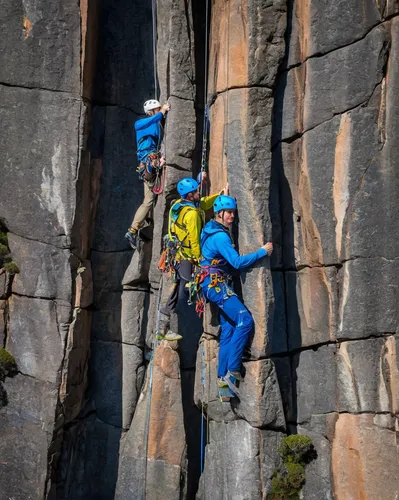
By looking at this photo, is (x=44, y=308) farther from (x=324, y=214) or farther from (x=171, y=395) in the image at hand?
(x=324, y=214)

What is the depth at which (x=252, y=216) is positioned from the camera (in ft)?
37.5

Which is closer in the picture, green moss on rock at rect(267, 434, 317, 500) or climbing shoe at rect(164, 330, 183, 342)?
green moss on rock at rect(267, 434, 317, 500)

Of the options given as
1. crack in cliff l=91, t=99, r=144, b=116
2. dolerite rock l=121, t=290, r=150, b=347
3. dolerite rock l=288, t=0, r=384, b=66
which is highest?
dolerite rock l=288, t=0, r=384, b=66

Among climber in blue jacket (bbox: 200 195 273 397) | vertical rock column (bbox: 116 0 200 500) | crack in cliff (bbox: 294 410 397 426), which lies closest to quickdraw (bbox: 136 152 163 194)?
vertical rock column (bbox: 116 0 200 500)

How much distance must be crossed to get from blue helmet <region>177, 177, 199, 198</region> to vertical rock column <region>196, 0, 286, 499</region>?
1.62 feet

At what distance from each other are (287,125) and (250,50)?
4.04ft

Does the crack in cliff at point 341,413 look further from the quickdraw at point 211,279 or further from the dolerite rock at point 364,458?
the quickdraw at point 211,279

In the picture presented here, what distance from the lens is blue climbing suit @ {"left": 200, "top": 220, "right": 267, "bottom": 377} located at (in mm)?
11203

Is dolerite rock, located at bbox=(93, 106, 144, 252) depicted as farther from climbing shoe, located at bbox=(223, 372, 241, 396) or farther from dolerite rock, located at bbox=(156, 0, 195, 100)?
climbing shoe, located at bbox=(223, 372, 241, 396)

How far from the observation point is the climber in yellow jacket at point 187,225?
1175 cm

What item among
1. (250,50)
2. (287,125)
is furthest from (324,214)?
(250,50)

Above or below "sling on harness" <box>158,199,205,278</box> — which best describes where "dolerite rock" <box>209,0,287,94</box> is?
above

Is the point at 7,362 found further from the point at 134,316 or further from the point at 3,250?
the point at 134,316

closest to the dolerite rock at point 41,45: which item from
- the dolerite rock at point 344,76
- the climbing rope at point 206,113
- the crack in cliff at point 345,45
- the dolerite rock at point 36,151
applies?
the dolerite rock at point 36,151
